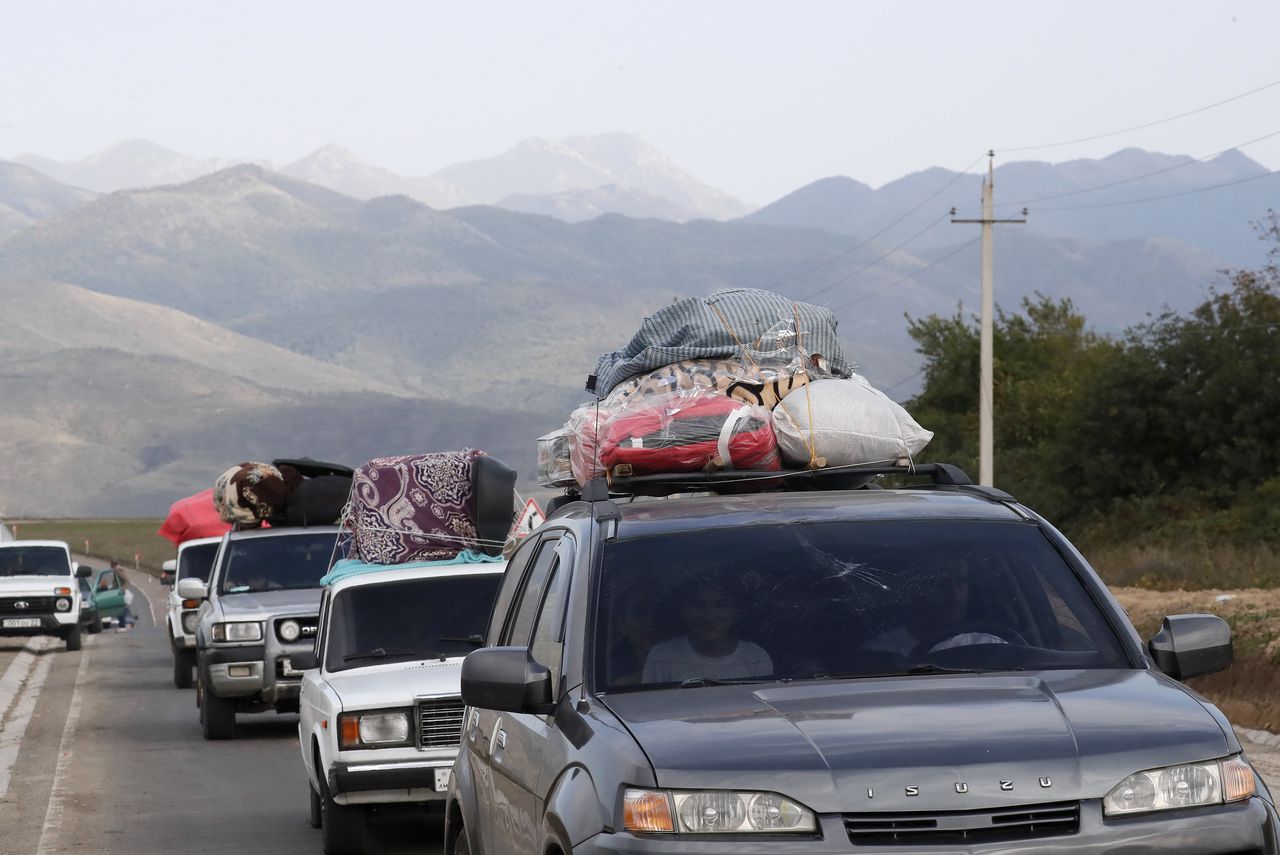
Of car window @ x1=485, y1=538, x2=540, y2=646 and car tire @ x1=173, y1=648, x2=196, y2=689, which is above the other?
car window @ x1=485, y1=538, x2=540, y2=646

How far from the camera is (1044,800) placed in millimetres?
4613

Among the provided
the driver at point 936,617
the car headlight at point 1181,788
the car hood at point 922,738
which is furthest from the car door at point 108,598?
the car headlight at point 1181,788

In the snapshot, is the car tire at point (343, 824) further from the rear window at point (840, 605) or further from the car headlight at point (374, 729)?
the rear window at point (840, 605)

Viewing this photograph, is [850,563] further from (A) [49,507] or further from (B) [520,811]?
(A) [49,507]

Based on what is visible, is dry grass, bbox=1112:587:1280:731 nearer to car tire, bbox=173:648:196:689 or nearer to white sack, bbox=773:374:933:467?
white sack, bbox=773:374:933:467

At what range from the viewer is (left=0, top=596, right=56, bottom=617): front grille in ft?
113

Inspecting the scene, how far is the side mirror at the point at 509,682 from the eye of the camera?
552cm

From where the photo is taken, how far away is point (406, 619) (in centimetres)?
1258

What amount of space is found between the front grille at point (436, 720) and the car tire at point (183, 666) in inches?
577

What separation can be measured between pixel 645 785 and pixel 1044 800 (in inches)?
37.4

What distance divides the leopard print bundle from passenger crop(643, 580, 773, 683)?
233 centimetres

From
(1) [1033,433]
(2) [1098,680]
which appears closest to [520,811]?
(2) [1098,680]

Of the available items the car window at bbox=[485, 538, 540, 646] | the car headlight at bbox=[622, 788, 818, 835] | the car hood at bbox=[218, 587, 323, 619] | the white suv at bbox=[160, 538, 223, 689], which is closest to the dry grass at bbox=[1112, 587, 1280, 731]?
the car window at bbox=[485, 538, 540, 646]

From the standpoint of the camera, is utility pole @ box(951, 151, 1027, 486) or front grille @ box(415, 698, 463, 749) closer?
front grille @ box(415, 698, 463, 749)
